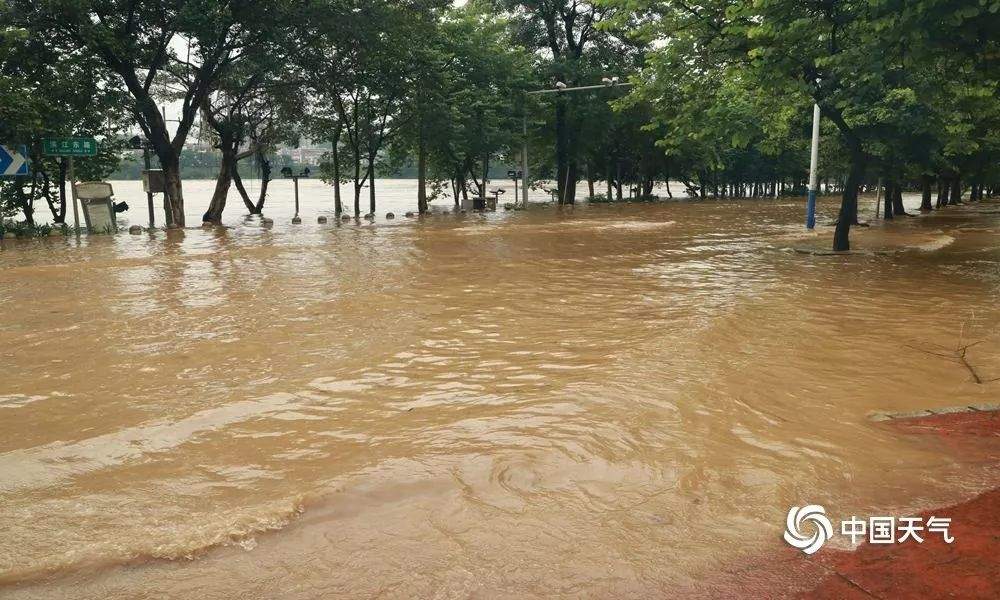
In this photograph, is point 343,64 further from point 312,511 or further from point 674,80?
point 312,511

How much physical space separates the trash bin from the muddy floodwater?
14.2 m

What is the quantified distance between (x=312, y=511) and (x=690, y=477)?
2250mm

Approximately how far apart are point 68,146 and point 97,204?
3.76 meters

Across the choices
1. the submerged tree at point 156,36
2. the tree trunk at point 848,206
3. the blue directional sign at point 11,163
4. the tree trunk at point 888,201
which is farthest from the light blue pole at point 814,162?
the blue directional sign at point 11,163

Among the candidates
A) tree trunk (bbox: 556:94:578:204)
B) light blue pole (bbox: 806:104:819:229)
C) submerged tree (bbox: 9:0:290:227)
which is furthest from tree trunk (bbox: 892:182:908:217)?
submerged tree (bbox: 9:0:290:227)

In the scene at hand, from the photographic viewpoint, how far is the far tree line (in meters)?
13.9

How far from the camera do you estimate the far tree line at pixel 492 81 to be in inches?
547

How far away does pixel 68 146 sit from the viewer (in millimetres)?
20953

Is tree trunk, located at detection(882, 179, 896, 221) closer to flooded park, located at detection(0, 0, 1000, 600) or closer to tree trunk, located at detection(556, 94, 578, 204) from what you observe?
flooded park, located at detection(0, 0, 1000, 600)

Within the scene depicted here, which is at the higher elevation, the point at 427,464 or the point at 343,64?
the point at 343,64

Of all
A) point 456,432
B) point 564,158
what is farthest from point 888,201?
point 456,432

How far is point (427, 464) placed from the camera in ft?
15.0

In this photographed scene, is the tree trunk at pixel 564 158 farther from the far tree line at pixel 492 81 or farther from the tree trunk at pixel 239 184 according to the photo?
the tree trunk at pixel 239 184

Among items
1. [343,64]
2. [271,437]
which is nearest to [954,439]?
[271,437]
